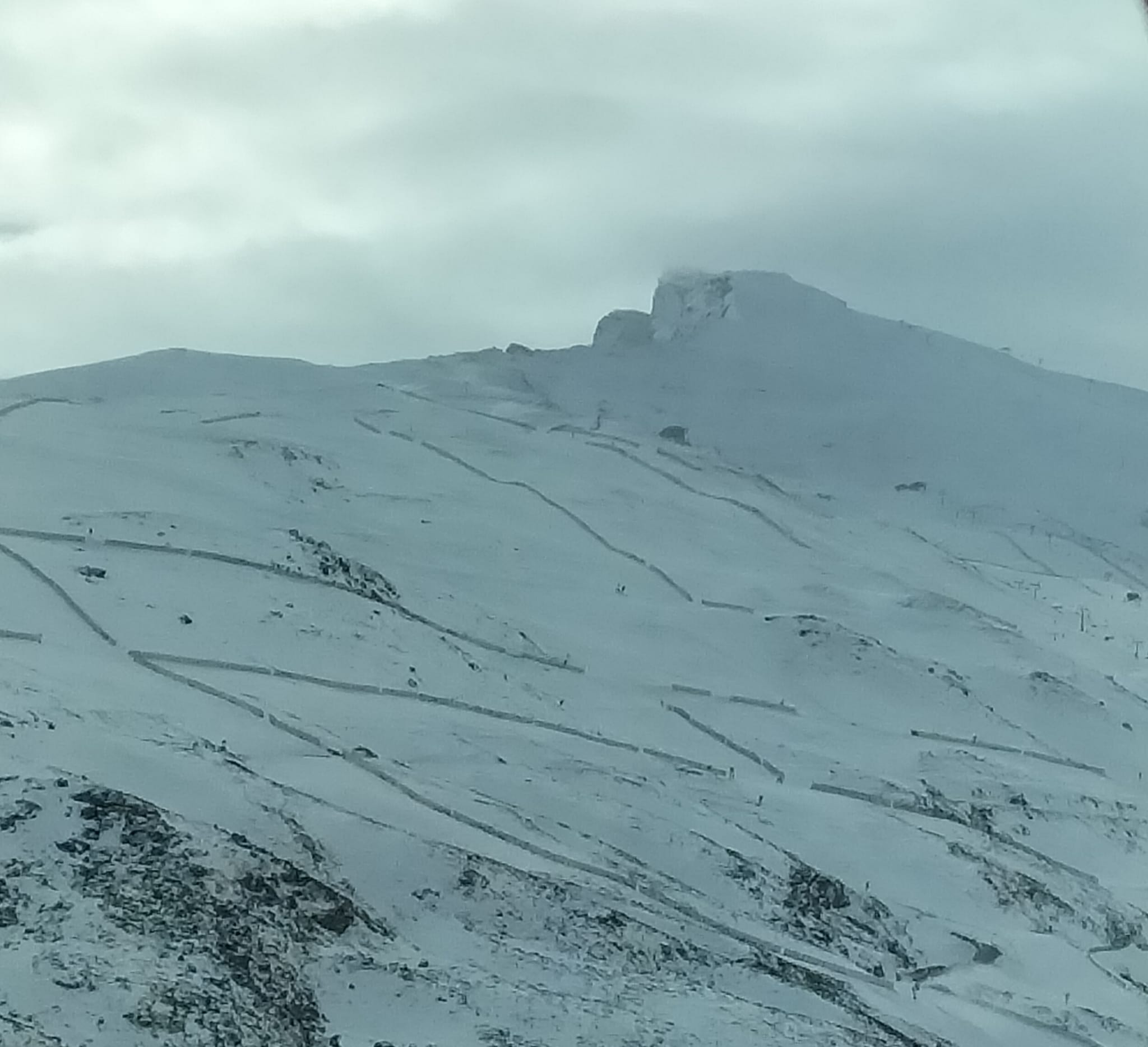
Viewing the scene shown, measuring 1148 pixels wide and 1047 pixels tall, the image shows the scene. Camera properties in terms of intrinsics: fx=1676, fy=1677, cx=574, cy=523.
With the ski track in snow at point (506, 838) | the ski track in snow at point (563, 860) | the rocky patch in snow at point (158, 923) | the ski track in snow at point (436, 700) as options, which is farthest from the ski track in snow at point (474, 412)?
the rocky patch in snow at point (158, 923)

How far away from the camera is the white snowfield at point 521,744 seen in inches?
538

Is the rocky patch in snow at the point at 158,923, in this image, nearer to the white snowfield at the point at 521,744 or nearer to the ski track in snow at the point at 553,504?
the white snowfield at the point at 521,744

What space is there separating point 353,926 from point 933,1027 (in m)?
5.53

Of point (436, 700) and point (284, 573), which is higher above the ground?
point (284, 573)

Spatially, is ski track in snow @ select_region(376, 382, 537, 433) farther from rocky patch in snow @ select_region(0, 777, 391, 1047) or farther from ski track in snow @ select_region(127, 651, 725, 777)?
rocky patch in snow @ select_region(0, 777, 391, 1047)

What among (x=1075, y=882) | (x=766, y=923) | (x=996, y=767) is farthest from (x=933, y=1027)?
(x=996, y=767)

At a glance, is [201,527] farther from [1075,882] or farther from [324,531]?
[1075,882]

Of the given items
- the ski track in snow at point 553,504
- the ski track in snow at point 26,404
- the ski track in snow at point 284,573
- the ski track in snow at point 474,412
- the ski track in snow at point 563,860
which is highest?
the ski track in snow at point 474,412

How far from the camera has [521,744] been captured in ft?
70.1

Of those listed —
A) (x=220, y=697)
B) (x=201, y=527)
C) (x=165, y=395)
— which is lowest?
(x=220, y=697)

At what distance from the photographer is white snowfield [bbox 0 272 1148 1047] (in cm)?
1366

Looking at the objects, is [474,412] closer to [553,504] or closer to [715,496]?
[715,496]

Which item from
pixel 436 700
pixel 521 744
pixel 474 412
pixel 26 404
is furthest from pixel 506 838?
pixel 474 412

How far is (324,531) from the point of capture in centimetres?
3066
